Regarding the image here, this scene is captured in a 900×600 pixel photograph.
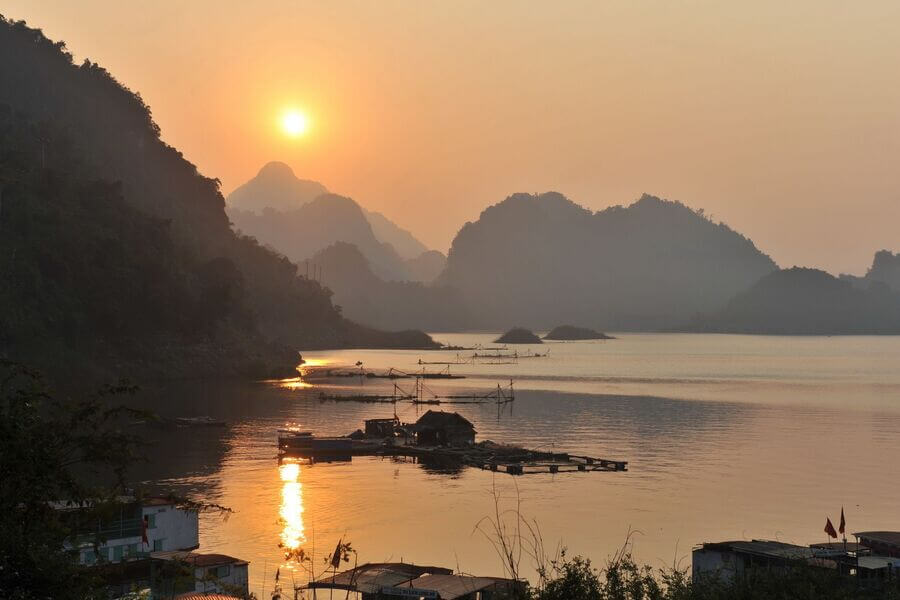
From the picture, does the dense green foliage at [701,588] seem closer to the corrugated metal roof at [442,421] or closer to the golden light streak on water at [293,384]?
the corrugated metal roof at [442,421]

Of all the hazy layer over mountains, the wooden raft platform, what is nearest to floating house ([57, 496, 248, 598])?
the wooden raft platform

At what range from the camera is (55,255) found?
11525cm

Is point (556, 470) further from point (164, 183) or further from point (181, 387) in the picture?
point (164, 183)

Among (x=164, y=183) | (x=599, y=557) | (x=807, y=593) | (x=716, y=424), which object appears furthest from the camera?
(x=164, y=183)

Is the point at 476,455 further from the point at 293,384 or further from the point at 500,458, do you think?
the point at 293,384

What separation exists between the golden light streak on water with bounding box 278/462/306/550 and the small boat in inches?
124

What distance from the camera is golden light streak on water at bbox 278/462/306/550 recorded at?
39.6m

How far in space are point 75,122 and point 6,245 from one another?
56535 millimetres

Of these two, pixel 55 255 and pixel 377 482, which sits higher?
pixel 55 255

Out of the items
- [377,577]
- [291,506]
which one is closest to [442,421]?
[291,506]

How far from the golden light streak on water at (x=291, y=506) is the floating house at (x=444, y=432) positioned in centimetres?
1056

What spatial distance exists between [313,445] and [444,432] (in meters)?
9.29

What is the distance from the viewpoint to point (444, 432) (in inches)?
2699

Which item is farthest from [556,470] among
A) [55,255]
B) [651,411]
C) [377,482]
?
[55,255]
